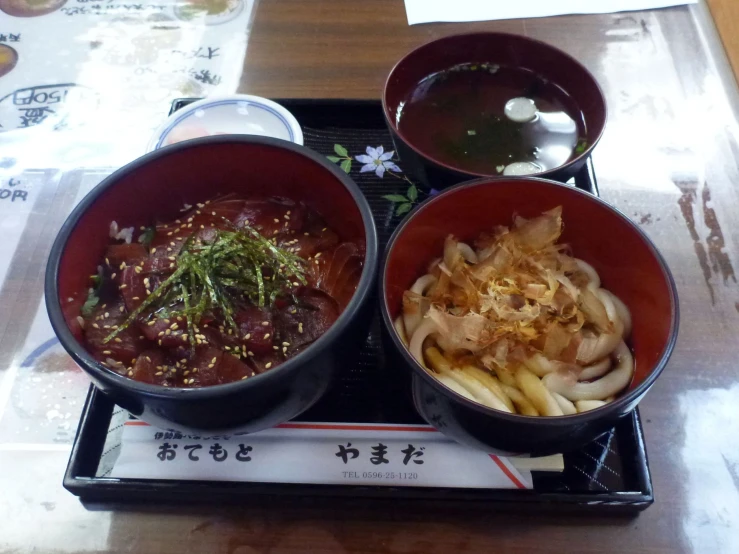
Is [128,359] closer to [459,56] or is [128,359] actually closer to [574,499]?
[574,499]

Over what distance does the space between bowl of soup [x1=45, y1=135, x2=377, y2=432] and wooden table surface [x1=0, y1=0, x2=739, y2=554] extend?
26 cm

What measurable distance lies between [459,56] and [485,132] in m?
0.26

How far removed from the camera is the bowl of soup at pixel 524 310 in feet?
3.19

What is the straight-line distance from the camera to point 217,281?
1105mm

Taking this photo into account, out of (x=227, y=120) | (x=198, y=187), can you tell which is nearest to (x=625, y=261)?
(x=198, y=187)

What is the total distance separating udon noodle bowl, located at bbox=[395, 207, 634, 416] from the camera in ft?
3.43

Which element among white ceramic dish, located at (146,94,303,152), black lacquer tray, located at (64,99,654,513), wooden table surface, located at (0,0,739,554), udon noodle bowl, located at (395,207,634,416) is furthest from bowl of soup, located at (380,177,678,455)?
white ceramic dish, located at (146,94,303,152)

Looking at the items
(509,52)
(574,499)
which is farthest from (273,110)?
(574,499)

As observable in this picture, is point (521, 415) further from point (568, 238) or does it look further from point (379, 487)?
point (568, 238)

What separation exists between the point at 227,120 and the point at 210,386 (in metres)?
1.10

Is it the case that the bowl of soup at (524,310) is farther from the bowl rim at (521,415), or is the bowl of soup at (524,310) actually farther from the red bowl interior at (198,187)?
the red bowl interior at (198,187)

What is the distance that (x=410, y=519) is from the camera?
3.49 feet

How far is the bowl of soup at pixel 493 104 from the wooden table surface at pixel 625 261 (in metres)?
0.26

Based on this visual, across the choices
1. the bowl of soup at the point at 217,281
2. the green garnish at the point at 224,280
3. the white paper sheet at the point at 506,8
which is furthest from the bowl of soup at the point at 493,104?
the white paper sheet at the point at 506,8
